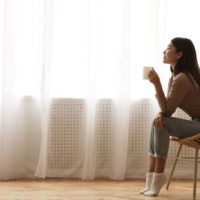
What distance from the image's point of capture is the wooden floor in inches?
108

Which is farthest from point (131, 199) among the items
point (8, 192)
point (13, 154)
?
point (13, 154)

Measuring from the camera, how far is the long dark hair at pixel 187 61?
2756 mm

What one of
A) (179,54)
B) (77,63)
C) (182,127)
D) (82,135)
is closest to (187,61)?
(179,54)

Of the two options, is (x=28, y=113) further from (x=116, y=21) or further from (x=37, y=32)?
(x=116, y=21)

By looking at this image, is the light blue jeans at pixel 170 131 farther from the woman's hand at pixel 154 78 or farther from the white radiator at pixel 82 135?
the white radiator at pixel 82 135

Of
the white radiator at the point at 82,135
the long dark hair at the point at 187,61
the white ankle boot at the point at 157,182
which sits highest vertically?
the long dark hair at the point at 187,61

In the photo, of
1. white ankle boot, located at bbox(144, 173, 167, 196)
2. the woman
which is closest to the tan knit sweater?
the woman

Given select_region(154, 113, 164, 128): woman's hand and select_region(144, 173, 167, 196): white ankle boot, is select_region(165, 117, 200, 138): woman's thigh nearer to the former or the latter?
select_region(154, 113, 164, 128): woman's hand

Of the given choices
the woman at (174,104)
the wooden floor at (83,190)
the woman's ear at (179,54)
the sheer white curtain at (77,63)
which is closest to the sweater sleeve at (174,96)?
the woman at (174,104)

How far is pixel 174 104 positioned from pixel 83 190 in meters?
0.84

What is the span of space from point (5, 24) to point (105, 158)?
123cm

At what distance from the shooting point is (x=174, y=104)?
2.67 meters

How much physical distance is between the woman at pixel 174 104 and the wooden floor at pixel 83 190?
164mm

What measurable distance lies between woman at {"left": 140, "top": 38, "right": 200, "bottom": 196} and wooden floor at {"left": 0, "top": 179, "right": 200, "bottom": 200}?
0.54 feet
